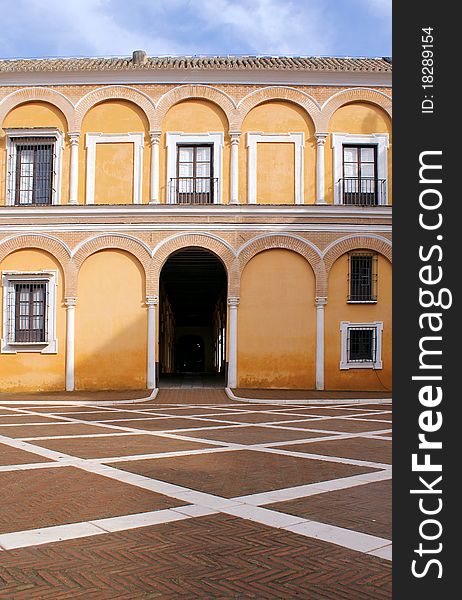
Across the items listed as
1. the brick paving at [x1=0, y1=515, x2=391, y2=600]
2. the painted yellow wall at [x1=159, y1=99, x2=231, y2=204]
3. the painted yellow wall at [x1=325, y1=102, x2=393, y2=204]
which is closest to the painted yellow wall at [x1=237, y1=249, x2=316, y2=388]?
the painted yellow wall at [x1=159, y1=99, x2=231, y2=204]

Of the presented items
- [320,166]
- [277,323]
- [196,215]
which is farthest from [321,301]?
[196,215]

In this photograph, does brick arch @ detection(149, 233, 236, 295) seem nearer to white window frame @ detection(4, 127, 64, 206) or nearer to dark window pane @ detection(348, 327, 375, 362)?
white window frame @ detection(4, 127, 64, 206)

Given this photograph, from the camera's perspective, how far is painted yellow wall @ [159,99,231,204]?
2286 cm

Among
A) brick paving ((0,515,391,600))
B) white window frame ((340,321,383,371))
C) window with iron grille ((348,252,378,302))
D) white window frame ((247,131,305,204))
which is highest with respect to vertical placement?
white window frame ((247,131,305,204))

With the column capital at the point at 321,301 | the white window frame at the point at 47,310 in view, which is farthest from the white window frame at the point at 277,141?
the white window frame at the point at 47,310

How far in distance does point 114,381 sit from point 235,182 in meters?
8.09

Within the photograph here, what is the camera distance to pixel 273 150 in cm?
2292

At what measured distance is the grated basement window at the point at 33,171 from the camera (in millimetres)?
22750

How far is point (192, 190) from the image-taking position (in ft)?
74.6

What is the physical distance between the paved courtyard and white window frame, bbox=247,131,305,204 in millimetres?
12228

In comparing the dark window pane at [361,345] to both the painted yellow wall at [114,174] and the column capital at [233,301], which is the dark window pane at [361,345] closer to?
the column capital at [233,301]

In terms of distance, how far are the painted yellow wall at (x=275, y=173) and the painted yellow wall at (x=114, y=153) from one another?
13.0 feet

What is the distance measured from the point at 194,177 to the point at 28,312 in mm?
7509

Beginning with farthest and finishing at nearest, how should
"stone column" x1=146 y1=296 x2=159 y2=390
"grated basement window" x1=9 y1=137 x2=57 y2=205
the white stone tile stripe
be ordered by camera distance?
"grated basement window" x1=9 y1=137 x2=57 y2=205 < "stone column" x1=146 y1=296 x2=159 y2=390 < the white stone tile stripe
